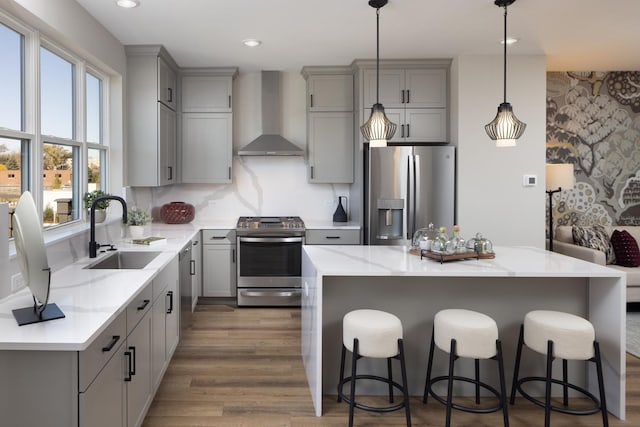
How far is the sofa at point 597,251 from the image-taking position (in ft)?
15.2

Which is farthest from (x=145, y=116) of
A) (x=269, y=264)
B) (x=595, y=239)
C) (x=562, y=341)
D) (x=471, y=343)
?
(x=595, y=239)

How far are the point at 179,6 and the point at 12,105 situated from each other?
1.32m

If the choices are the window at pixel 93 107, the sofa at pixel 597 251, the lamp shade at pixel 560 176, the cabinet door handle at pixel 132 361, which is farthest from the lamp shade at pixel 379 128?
the sofa at pixel 597 251

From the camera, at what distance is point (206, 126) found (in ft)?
17.3

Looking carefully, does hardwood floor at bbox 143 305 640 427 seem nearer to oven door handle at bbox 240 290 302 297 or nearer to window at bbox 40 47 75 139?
oven door handle at bbox 240 290 302 297

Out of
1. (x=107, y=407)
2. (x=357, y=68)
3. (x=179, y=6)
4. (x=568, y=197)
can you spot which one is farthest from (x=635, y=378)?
(x=179, y=6)

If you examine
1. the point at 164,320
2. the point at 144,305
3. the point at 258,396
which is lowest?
the point at 258,396

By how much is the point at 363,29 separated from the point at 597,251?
3.08m

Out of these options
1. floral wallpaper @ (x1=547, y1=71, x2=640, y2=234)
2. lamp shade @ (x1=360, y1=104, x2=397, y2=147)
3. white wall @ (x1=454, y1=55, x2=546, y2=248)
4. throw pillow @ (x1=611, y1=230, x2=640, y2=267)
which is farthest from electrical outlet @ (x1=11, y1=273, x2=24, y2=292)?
floral wallpaper @ (x1=547, y1=71, x2=640, y2=234)

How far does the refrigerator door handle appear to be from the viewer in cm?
466

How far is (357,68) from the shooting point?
4961mm

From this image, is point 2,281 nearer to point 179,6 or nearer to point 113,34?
point 179,6

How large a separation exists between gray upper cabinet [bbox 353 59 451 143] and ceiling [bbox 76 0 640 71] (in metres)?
0.20

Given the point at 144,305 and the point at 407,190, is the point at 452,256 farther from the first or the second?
the point at 407,190
